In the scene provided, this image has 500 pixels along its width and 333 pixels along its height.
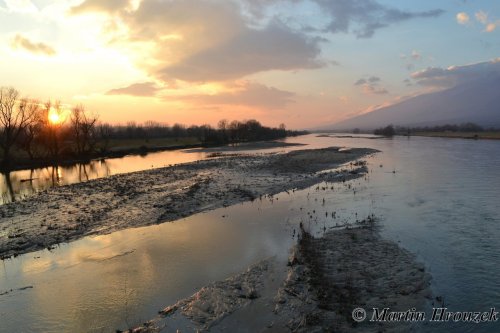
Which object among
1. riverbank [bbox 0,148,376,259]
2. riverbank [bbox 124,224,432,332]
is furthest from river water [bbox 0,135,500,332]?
riverbank [bbox 0,148,376,259]

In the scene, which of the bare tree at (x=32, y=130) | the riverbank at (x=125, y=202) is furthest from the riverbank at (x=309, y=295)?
the bare tree at (x=32, y=130)

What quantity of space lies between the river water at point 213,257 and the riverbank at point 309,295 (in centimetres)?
79

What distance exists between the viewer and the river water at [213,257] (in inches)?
427

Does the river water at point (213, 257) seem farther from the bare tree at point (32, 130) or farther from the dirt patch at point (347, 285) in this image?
the bare tree at point (32, 130)

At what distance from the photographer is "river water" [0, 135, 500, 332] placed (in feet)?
35.6

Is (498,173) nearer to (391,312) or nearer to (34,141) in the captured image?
(391,312)

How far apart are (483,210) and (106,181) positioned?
3798 cm

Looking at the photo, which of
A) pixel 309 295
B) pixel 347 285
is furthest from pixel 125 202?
pixel 347 285

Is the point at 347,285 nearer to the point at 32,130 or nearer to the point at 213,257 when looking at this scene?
the point at 213,257

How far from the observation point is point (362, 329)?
30.0 ft

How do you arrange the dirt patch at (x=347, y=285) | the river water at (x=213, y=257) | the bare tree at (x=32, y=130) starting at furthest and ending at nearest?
the bare tree at (x=32, y=130)
the river water at (x=213, y=257)
the dirt patch at (x=347, y=285)

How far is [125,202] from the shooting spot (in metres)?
27.2

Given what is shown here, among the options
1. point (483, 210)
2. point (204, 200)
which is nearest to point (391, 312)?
→ point (483, 210)

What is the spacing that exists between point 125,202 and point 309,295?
66.8 ft
